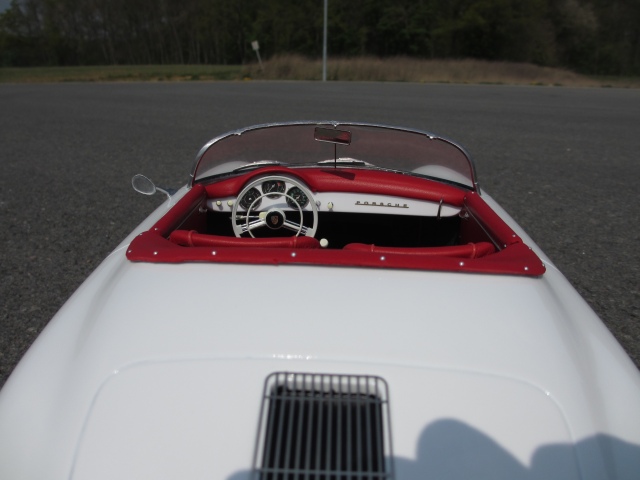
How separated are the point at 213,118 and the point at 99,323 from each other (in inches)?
420

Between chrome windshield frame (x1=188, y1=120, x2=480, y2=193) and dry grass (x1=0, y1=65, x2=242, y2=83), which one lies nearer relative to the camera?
chrome windshield frame (x1=188, y1=120, x2=480, y2=193)

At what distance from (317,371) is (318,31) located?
52.5m

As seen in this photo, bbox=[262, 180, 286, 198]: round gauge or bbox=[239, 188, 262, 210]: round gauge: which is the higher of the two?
bbox=[262, 180, 286, 198]: round gauge

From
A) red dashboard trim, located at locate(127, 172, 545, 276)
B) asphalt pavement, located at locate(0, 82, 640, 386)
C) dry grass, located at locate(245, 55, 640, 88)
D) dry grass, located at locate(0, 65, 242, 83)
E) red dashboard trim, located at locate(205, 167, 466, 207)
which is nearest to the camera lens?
red dashboard trim, located at locate(127, 172, 545, 276)

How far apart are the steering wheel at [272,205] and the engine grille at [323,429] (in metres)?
1.24

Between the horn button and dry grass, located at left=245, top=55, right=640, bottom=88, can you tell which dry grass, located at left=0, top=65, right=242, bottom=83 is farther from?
the horn button

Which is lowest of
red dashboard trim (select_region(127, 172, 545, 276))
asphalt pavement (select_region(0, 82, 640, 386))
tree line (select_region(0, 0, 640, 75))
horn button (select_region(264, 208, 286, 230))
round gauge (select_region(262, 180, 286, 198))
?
tree line (select_region(0, 0, 640, 75))

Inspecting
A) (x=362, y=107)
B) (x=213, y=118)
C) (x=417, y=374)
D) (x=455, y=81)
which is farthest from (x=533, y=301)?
(x=455, y=81)

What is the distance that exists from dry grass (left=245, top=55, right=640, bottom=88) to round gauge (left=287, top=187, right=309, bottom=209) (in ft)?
75.8

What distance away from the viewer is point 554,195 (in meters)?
6.11

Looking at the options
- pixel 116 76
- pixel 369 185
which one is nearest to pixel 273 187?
pixel 369 185

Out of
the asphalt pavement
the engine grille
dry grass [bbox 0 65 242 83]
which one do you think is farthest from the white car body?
dry grass [bbox 0 65 242 83]

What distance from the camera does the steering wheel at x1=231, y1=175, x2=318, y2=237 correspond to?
2539 millimetres

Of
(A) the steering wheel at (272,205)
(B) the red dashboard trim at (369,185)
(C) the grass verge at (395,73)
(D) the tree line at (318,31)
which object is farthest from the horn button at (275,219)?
(D) the tree line at (318,31)
